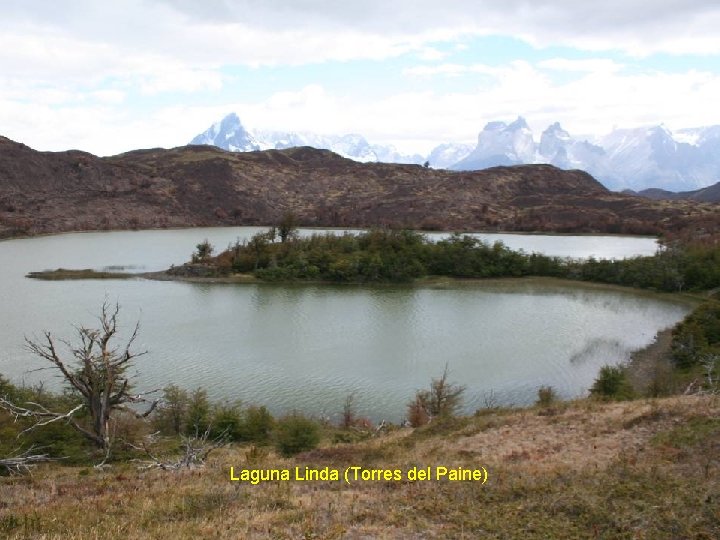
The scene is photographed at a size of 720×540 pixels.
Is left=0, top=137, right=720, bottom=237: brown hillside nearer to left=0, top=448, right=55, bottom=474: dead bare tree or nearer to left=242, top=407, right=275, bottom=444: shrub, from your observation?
left=242, top=407, right=275, bottom=444: shrub

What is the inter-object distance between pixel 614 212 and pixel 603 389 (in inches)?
4212

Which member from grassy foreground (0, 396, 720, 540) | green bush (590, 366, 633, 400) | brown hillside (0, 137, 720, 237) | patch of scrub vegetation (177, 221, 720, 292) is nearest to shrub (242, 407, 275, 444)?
grassy foreground (0, 396, 720, 540)

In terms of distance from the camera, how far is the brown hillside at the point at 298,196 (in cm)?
10919

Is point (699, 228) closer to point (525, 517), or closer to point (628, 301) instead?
point (628, 301)

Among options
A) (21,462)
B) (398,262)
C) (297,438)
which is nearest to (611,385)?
(297,438)

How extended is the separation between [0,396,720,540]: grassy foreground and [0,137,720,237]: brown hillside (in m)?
94.8

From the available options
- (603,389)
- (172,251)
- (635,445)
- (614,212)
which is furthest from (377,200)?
(635,445)

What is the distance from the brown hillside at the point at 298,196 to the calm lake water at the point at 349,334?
176ft

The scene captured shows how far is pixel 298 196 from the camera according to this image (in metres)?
135

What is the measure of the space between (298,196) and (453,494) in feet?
423

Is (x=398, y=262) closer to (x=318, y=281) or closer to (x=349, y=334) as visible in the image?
(x=318, y=281)

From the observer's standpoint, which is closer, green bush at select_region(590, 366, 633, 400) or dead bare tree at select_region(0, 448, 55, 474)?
dead bare tree at select_region(0, 448, 55, 474)

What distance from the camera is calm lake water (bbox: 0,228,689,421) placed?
83.0 feet

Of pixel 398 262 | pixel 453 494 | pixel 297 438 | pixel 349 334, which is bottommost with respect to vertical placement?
pixel 349 334
